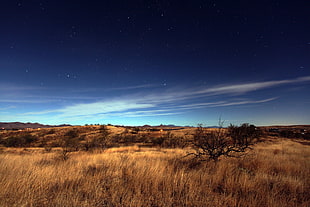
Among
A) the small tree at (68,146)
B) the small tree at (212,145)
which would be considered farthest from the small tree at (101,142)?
the small tree at (212,145)

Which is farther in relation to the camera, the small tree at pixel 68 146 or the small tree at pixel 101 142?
the small tree at pixel 101 142

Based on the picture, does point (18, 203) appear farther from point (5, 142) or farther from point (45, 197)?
point (5, 142)

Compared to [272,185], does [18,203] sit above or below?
above

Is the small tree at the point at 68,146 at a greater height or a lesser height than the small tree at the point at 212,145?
lesser

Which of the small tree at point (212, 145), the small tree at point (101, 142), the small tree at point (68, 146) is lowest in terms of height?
the small tree at point (101, 142)

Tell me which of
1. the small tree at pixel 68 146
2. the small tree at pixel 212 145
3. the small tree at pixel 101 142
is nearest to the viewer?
the small tree at pixel 212 145

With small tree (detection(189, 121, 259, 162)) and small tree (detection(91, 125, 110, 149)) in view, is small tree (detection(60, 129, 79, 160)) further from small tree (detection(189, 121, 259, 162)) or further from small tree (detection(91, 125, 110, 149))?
small tree (detection(189, 121, 259, 162))

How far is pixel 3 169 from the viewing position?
195 inches

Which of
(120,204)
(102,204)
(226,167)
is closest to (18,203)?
(102,204)

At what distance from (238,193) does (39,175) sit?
A: 5162 millimetres

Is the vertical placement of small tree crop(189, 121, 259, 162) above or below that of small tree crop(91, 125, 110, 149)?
above

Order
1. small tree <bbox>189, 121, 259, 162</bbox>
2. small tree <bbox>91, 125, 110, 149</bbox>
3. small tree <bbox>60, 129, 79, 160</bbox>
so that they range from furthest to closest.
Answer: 1. small tree <bbox>91, 125, 110, 149</bbox>
2. small tree <bbox>60, 129, 79, 160</bbox>
3. small tree <bbox>189, 121, 259, 162</bbox>

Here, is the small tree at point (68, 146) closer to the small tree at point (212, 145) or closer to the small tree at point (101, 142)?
the small tree at point (101, 142)

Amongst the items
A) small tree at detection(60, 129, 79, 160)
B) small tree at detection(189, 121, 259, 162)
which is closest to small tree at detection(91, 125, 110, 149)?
small tree at detection(60, 129, 79, 160)
